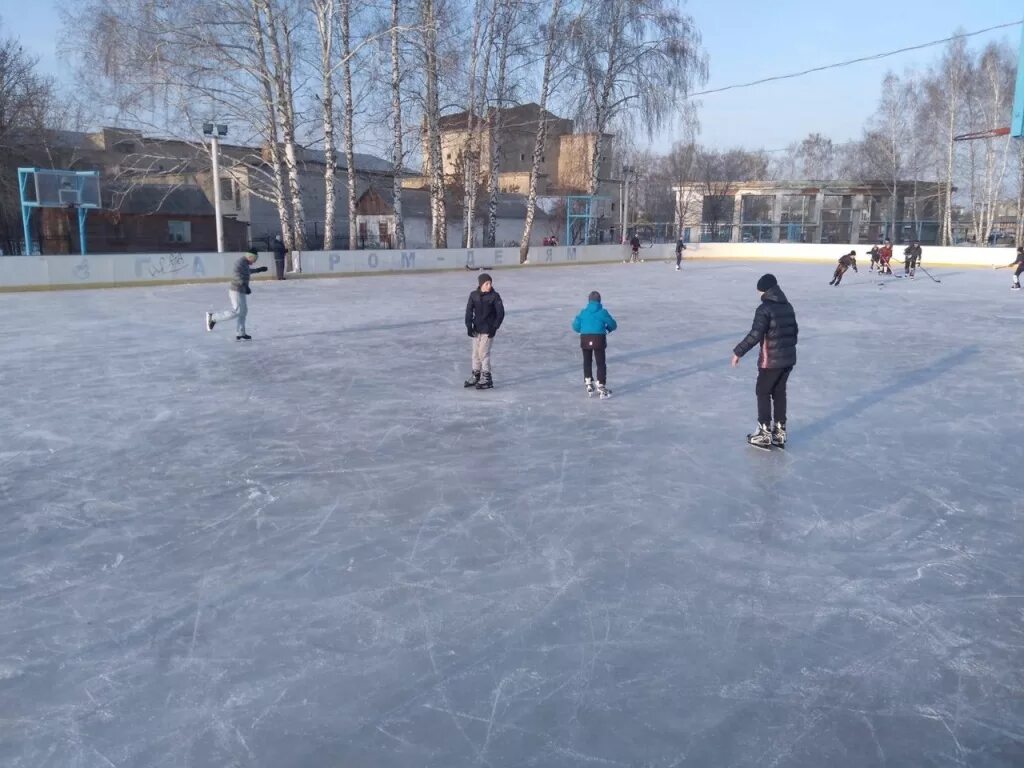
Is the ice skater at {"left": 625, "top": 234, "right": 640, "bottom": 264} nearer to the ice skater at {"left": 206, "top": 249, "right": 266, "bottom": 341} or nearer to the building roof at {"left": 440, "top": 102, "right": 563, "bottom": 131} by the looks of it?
the building roof at {"left": 440, "top": 102, "right": 563, "bottom": 131}

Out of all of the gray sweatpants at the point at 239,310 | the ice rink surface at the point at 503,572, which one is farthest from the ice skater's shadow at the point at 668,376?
the gray sweatpants at the point at 239,310

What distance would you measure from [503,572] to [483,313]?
4212 mm

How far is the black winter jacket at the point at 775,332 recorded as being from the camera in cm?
562

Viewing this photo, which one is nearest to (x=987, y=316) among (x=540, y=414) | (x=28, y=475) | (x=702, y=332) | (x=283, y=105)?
(x=702, y=332)

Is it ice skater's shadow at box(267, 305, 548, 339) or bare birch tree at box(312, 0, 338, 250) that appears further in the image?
bare birch tree at box(312, 0, 338, 250)

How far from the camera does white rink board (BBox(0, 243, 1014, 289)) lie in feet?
59.0

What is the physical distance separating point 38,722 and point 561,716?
6.15ft

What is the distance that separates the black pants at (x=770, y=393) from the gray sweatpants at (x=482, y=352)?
2932mm

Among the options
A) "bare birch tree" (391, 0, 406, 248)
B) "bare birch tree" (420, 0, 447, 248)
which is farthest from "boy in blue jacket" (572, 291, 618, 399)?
"bare birch tree" (391, 0, 406, 248)

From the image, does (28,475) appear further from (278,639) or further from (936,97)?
(936,97)

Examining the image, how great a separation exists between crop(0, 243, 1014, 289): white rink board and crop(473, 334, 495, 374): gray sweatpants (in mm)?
14612

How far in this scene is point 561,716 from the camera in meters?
2.68

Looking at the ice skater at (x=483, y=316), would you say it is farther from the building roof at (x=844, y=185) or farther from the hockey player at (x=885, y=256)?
the building roof at (x=844, y=185)

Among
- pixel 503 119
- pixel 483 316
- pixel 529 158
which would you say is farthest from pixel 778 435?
pixel 529 158
